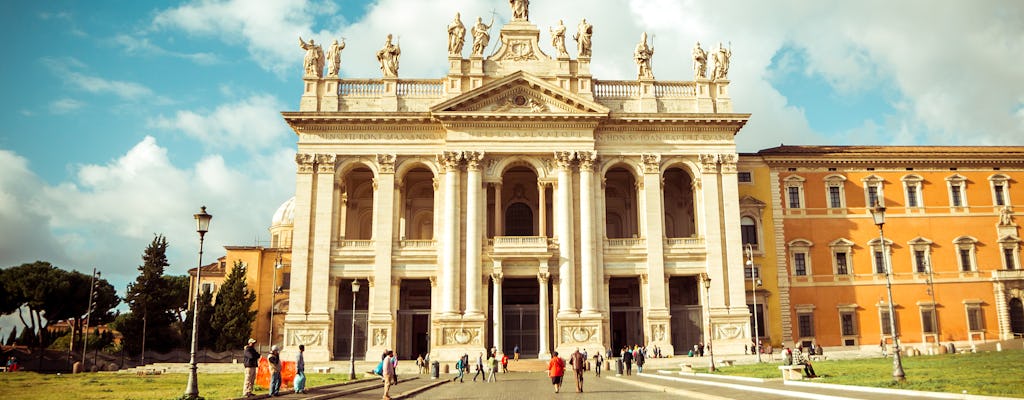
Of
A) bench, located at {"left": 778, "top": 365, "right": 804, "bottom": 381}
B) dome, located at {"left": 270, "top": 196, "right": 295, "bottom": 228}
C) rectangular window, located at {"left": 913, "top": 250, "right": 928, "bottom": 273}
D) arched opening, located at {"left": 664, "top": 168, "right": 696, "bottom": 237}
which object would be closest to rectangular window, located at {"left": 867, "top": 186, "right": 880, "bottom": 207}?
rectangular window, located at {"left": 913, "top": 250, "right": 928, "bottom": 273}

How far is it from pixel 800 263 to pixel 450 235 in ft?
70.7

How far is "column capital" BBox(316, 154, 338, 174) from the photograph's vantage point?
1599 inches

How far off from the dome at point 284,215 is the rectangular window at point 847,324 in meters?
52.8

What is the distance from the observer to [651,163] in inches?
1631

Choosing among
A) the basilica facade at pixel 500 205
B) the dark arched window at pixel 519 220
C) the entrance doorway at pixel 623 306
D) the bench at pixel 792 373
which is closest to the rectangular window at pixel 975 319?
the basilica facade at pixel 500 205

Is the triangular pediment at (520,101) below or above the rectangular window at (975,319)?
above

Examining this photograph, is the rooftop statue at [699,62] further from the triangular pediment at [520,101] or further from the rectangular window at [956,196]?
the rectangular window at [956,196]

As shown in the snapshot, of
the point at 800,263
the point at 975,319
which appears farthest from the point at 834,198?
the point at 975,319

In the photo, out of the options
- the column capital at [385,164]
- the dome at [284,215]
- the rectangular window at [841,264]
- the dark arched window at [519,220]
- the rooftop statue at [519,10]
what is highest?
the rooftop statue at [519,10]

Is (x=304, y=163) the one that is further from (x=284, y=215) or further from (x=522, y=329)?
(x=284, y=215)

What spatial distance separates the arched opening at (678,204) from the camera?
149 ft

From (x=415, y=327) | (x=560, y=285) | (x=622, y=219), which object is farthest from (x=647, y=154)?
(x=415, y=327)

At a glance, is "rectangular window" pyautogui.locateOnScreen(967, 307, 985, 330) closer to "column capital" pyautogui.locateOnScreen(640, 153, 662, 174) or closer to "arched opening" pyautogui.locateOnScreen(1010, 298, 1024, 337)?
"arched opening" pyautogui.locateOnScreen(1010, 298, 1024, 337)

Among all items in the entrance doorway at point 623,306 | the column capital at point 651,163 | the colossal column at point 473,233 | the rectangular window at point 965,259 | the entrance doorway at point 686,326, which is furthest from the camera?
the rectangular window at point 965,259
